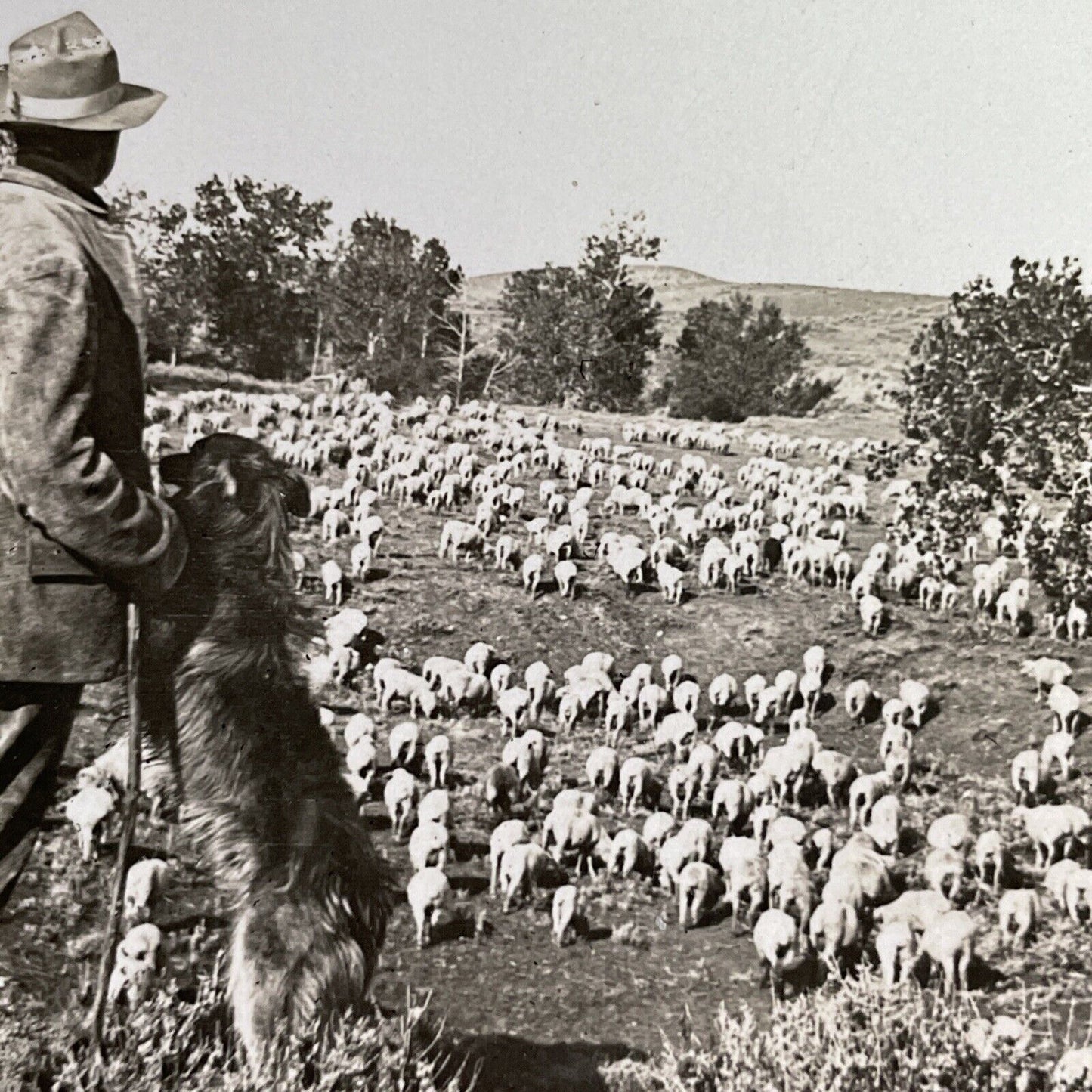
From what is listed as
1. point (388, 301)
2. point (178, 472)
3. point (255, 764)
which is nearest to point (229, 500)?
point (178, 472)

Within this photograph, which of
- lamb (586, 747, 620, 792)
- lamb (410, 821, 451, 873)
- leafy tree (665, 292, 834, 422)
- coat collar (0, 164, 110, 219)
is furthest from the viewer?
leafy tree (665, 292, 834, 422)

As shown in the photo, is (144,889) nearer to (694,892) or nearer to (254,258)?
(694,892)

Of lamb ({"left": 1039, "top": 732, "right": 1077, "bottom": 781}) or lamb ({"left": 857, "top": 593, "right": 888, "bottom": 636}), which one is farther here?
lamb ({"left": 857, "top": 593, "right": 888, "bottom": 636})

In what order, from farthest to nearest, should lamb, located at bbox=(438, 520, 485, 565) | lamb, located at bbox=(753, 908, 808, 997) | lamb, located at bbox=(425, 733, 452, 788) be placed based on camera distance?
lamb, located at bbox=(438, 520, 485, 565)
lamb, located at bbox=(425, 733, 452, 788)
lamb, located at bbox=(753, 908, 808, 997)

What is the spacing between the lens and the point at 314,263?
1820cm

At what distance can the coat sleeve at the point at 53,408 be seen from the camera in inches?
93.0

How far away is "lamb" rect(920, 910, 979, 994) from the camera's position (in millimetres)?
7371

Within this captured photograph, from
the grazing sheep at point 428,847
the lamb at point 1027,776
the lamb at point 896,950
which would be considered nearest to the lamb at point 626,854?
the grazing sheep at point 428,847

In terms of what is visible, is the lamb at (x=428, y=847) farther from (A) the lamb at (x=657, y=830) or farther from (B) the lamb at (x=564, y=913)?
(A) the lamb at (x=657, y=830)

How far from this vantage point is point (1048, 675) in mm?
12703

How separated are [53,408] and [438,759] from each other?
8.20 meters

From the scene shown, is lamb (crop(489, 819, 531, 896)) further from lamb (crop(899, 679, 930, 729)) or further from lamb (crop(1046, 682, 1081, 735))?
lamb (crop(1046, 682, 1081, 735))

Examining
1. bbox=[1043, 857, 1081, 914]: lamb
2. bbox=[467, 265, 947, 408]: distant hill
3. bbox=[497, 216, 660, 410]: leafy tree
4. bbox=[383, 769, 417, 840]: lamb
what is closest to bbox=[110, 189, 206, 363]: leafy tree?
bbox=[383, 769, 417, 840]: lamb

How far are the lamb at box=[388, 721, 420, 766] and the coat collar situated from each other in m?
8.38
